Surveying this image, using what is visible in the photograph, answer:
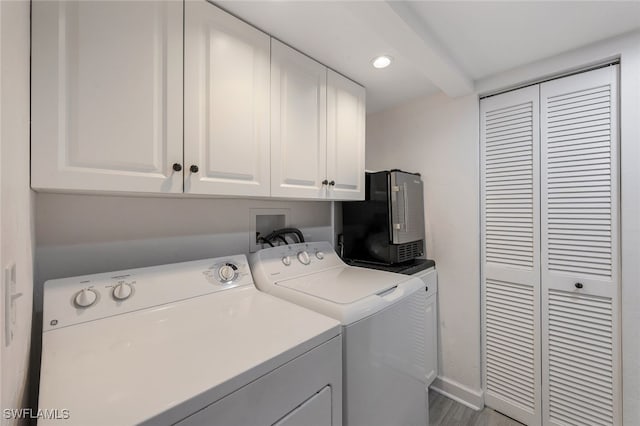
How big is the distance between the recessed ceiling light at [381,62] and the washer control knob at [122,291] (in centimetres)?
172

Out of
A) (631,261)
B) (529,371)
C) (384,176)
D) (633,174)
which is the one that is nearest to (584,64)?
(633,174)

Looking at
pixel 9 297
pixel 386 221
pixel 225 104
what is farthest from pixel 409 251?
pixel 9 297

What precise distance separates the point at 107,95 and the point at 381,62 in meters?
1.40

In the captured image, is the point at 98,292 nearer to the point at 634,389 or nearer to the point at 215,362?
the point at 215,362

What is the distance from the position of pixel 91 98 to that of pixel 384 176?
5.19 feet

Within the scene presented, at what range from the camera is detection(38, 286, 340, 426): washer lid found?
555 mm

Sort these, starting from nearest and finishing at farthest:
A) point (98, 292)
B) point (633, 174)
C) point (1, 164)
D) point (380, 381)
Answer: point (1, 164) → point (98, 292) → point (380, 381) → point (633, 174)

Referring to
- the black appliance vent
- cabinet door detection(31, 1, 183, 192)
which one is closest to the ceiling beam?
cabinet door detection(31, 1, 183, 192)

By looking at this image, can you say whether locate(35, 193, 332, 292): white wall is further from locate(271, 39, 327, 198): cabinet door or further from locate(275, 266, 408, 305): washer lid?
locate(275, 266, 408, 305): washer lid

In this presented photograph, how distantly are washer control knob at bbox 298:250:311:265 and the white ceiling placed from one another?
3.90 feet

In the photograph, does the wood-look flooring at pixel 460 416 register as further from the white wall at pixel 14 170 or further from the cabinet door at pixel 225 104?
the white wall at pixel 14 170

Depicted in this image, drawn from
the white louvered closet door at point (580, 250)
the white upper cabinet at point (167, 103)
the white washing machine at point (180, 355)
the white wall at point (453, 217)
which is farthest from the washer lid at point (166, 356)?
the white louvered closet door at point (580, 250)

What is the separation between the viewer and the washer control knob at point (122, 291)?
988 millimetres

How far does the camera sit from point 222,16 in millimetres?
1131
